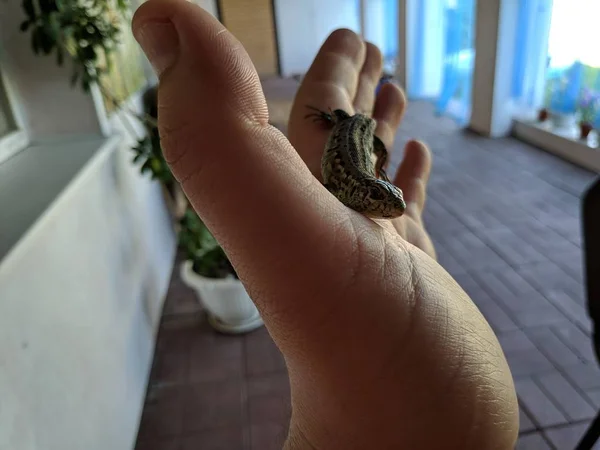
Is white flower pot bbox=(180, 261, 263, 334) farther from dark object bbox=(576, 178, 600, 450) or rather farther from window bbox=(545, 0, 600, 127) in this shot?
window bbox=(545, 0, 600, 127)

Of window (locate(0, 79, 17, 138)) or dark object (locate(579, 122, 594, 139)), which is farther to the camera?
dark object (locate(579, 122, 594, 139))

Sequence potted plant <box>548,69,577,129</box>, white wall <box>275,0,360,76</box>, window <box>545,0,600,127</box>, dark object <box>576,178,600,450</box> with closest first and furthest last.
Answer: dark object <box>576,178,600,450</box> → window <box>545,0,600,127</box> → potted plant <box>548,69,577,129</box> → white wall <box>275,0,360,76</box>

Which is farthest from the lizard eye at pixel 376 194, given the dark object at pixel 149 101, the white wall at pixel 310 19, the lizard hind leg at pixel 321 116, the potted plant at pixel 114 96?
the white wall at pixel 310 19

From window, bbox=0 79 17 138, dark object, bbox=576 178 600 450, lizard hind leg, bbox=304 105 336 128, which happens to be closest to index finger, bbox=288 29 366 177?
lizard hind leg, bbox=304 105 336 128

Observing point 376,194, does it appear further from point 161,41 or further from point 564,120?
point 564,120

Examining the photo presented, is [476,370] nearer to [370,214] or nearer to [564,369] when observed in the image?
[370,214]
